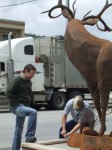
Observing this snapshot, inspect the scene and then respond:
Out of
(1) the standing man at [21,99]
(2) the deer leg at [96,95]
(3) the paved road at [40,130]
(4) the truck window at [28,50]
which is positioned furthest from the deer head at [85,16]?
(4) the truck window at [28,50]

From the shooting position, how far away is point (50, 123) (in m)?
14.6

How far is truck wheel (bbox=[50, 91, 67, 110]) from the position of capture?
2142 cm

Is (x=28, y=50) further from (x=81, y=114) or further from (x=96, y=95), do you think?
(x=96, y=95)

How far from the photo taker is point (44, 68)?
2095 cm

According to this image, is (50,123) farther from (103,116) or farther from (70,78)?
(103,116)

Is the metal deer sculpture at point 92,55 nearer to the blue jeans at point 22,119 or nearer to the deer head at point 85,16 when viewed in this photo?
the deer head at point 85,16

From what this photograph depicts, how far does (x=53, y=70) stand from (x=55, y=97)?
1335mm

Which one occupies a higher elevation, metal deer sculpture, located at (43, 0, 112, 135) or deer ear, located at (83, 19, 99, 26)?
deer ear, located at (83, 19, 99, 26)

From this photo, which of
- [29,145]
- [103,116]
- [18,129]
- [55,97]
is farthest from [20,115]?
[55,97]

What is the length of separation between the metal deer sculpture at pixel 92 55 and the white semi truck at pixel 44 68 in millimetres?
14111

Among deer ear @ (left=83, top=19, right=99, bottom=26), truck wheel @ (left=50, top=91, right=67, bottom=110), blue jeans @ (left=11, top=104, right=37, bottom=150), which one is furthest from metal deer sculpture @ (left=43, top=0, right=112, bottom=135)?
A: truck wheel @ (left=50, top=91, right=67, bottom=110)

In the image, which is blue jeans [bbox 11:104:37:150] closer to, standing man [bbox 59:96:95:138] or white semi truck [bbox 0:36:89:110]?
standing man [bbox 59:96:95:138]

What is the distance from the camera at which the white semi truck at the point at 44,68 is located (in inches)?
772

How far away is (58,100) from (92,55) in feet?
54.4
